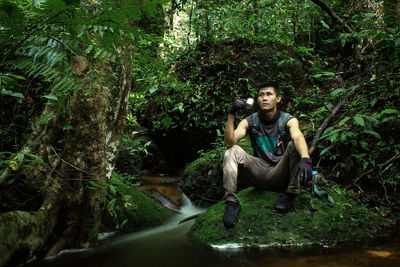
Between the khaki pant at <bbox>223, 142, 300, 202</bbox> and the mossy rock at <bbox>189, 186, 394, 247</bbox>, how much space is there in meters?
0.23

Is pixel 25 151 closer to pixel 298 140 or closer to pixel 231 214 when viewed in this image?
pixel 231 214

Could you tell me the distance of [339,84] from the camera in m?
6.95

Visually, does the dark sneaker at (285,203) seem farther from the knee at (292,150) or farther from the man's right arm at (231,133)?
the man's right arm at (231,133)

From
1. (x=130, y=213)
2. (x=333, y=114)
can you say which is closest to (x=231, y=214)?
(x=130, y=213)

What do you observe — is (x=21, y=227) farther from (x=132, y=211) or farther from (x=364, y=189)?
(x=364, y=189)

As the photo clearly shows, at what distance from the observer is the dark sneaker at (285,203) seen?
3223 millimetres

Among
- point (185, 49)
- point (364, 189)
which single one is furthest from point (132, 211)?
point (185, 49)

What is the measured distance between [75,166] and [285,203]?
2533mm

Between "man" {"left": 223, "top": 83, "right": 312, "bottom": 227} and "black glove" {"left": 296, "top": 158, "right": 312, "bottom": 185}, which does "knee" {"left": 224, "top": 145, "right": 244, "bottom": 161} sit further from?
"black glove" {"left": 296, "top": 158, "right": 312, "bottom": 185}

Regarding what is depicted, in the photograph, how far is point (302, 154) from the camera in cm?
308

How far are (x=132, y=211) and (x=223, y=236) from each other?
65.7 inches

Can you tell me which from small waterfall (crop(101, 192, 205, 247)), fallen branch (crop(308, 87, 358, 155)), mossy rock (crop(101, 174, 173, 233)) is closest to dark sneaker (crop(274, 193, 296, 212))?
small waterfall (crop(101, 192, 205, 247))

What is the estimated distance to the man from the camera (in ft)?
10.8

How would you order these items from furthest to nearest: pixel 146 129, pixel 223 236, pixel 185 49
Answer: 1. pixel 146 129
2. pixel 185 49
3. pixel 223 236
